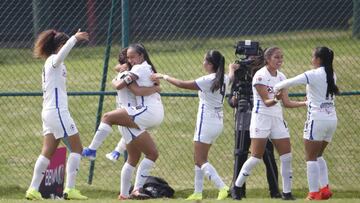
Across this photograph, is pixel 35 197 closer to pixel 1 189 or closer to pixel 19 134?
pixel 1 189

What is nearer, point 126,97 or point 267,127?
point 267,127

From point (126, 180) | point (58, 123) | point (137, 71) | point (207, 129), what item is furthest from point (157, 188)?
point (58, 123)

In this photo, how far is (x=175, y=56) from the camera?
60.7ft

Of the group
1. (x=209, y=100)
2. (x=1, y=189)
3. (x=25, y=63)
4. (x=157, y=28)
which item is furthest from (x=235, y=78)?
(x=25, y=63)

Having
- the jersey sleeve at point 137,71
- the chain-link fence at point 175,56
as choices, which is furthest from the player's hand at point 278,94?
the chain-link fence at point 175,56

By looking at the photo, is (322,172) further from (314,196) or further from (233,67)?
(233,67)

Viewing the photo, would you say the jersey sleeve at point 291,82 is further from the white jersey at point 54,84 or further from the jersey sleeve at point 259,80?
the white jersey at point 54,84

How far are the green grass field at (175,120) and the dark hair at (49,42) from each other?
7.88 feet

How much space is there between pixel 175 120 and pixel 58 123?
5.67 metres

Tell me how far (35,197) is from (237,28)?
7389 millimetres

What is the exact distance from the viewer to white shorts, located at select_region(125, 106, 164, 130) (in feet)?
40.2

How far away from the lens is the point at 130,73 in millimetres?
12250

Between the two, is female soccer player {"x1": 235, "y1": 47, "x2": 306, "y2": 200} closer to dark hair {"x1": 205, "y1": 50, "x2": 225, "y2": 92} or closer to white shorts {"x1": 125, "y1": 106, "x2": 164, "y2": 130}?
dark hair {"x1": 205, "y1": 50, "x2": 225, "y2": 92}

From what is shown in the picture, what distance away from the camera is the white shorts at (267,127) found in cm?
1212
